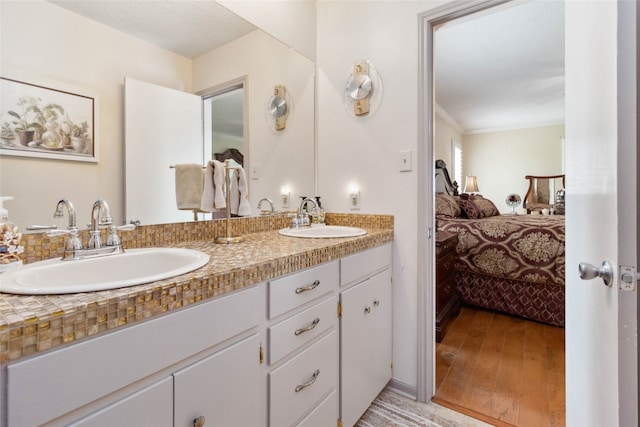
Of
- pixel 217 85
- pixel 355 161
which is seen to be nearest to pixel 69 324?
pixel 217 85

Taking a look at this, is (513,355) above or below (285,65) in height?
below

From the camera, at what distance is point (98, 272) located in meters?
0.94

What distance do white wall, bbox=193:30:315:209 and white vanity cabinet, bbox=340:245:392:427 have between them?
27.8 inches

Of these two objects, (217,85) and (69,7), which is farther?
(217,85)

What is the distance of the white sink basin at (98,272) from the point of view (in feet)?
2.13

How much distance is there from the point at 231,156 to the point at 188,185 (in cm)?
31

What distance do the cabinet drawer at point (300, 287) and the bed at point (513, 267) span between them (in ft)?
6.63

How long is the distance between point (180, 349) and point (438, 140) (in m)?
5.08

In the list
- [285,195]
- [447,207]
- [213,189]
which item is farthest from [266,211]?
[447,207]

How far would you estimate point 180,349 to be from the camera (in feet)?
2.34

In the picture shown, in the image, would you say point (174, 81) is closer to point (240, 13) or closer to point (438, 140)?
point (240, 13)

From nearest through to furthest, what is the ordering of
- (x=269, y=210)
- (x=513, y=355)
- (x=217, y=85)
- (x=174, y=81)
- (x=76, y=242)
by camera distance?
(x=76, y=242), (x=174, y=81), (x=217, y=85), (x=269, y=210), (x=513, y=355)

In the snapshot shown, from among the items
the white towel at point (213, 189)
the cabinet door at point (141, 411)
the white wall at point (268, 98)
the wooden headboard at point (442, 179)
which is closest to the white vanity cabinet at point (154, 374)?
the cabinet door at point (141, 411)

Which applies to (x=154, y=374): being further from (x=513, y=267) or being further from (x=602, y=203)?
(x=513, y=267)
